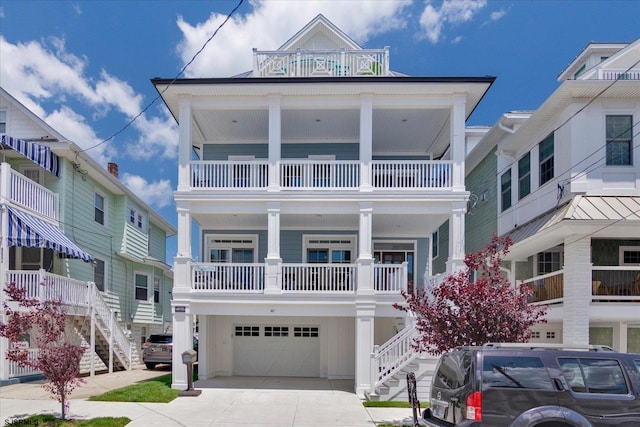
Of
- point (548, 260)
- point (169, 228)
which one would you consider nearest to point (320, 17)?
point (548, 260)

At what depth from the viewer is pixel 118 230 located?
21.1 metres

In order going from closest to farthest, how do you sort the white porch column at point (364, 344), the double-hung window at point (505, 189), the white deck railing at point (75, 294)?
the white porch column at point (364, 344)
the white deck railing at point (75, 294)
the double-hung window at point (505, 189)

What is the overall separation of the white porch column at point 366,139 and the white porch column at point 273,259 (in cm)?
271

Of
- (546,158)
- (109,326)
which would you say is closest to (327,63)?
(546,158)

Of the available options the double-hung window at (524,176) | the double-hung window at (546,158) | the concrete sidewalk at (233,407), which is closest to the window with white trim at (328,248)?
the concrete sidewalk at (233,407)

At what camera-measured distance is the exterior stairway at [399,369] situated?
1140 cm

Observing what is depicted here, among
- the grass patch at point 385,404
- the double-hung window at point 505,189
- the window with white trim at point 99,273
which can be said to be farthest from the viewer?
the window with white trim at point 99,273

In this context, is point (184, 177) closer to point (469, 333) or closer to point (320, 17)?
point (320, 17)

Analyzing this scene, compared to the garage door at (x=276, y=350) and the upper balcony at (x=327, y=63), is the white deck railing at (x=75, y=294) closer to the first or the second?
the garage door at (x=276, y=350)

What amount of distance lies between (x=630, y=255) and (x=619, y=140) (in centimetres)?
334

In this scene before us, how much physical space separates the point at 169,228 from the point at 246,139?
13.9 meters

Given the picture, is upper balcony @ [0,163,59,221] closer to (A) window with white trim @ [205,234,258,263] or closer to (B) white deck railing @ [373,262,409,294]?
(A) window with white trim @ [205,234,258,263]

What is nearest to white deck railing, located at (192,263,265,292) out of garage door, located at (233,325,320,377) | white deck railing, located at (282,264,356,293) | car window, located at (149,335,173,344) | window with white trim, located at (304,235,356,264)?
white deck railing, located at (282,264,356,293)

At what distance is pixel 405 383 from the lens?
1148 cm
